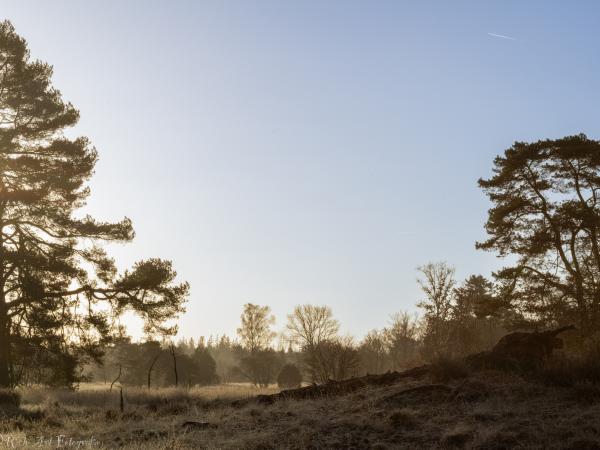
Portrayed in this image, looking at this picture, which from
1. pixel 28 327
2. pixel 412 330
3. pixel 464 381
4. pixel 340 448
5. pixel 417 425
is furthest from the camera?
pixel 412 330

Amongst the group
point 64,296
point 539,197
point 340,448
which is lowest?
point 340,448

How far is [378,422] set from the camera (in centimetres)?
921

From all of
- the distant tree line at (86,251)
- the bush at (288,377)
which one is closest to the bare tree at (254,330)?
the bush at (288,377)

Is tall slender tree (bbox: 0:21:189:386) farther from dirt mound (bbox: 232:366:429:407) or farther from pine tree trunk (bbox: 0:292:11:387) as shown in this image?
dirt mound (bbox: 232:366:429:407)

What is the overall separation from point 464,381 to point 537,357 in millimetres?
2377

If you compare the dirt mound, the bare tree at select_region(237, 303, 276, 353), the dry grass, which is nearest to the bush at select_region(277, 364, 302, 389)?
the bare tree at select_region(237, 303, 276, 353)

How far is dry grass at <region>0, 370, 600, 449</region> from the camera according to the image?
7.96 metres

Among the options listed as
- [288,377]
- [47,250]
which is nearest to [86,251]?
[47,250]

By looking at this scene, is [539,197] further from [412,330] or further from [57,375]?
[412,330]

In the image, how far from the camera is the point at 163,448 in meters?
7.67

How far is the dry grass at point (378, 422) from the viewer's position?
7.96 m

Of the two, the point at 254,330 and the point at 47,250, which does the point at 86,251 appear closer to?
the point at 47,250

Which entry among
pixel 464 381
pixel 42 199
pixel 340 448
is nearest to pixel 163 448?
pixel 340 448

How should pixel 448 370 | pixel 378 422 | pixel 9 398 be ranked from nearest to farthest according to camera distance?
pixel 378 422, pixel 448 370, pixel 9 398
